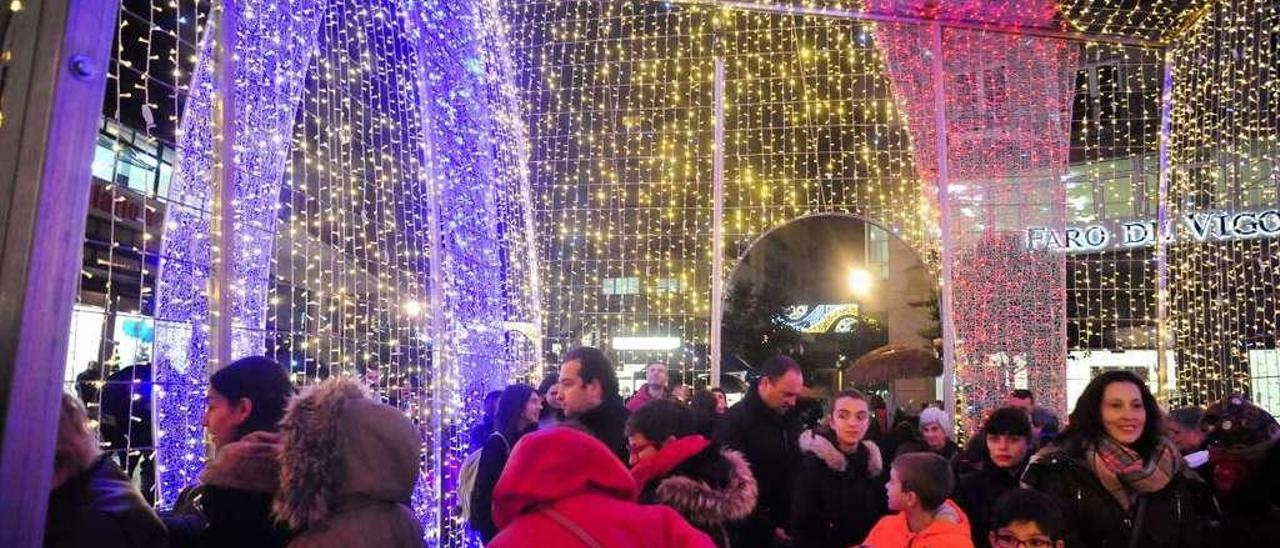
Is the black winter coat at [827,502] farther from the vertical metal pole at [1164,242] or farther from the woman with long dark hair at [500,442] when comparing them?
the vertical metal pole at [1164,242]

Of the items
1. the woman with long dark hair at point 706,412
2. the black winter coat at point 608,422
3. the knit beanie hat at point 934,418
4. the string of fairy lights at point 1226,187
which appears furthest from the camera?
the string of fairy lights at point 1226,187

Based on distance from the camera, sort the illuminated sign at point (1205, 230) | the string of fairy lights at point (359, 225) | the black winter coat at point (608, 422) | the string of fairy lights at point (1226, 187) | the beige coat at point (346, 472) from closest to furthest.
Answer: the beige coat at point (346, 472) → the black winter coat at point (608, 422) → the string of fairy lights at point (359, 225) → the illuminated sign at point (1205, 230) → the string of fairy lights at point (1226, 187)

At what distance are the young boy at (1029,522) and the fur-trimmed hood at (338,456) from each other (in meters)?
1.77

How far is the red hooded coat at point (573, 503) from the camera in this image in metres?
1.69

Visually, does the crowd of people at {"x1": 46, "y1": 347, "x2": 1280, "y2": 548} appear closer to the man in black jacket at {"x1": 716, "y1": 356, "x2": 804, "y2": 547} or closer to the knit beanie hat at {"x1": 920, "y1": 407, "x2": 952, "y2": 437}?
the man in black jacket at {"x1": 716, "y1": 356, "x2": 804, "y2": 547}

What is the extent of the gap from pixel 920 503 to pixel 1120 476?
63 centimetres

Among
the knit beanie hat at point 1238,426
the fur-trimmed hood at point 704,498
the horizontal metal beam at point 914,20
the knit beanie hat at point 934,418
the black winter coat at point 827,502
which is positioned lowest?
the black winter coat at point 827,502

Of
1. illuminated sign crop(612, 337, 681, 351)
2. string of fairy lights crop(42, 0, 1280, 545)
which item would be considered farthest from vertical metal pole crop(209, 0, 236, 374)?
illuminated sign crop(612, 337, 681, 351)

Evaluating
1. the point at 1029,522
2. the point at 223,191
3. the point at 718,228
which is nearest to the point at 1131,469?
the point at 1029,522

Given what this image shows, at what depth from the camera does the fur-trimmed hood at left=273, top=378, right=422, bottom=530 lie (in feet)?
6.22

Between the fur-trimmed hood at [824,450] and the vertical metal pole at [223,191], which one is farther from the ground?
the vertical metal pole at [223,191]

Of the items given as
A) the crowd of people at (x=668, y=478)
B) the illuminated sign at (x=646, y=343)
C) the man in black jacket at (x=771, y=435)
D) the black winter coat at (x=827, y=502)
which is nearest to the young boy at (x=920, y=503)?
the crowd of people at (x=668, y=478)

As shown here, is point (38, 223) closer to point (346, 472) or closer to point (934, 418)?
point (346, 472)

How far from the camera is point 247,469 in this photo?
2072 mm
